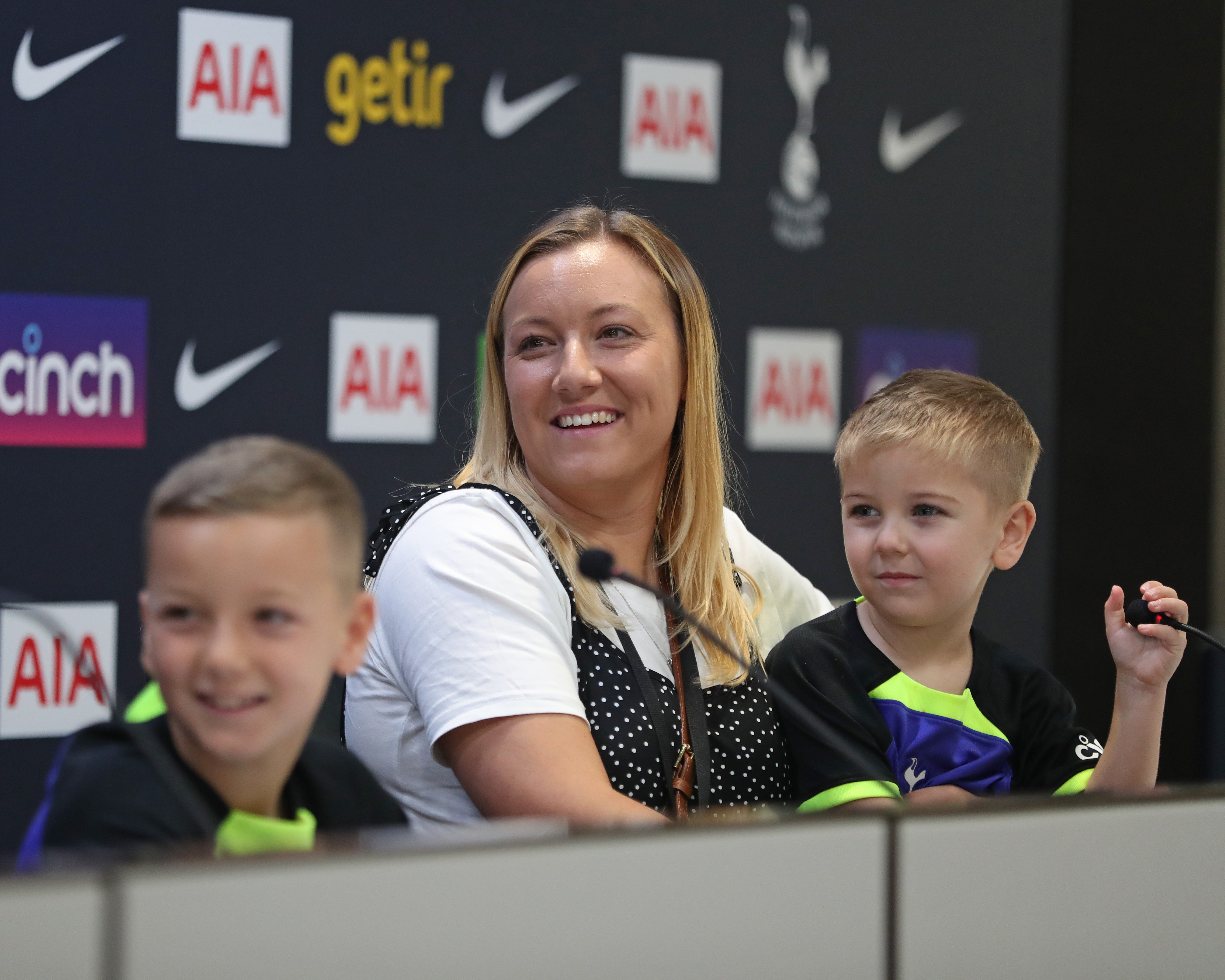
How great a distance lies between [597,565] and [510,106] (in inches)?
82.6

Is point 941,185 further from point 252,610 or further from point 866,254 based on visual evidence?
point 252,610

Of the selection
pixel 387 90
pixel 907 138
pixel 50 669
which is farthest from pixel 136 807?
pixel 907 138

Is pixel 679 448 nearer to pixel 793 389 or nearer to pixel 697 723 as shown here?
pixel 697 723

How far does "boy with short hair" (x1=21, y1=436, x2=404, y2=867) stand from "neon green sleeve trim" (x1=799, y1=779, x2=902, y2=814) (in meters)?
0.56

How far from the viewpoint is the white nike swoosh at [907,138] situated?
3.16m

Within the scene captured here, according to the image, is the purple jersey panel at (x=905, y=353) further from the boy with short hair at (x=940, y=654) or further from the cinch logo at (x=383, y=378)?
the boy with short hair at (x=940, y=654)

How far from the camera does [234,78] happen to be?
2621 millimetres

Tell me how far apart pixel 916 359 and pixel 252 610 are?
2.62m

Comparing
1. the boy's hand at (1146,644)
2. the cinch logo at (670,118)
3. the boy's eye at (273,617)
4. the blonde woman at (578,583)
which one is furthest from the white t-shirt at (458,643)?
the cinch logo at (670,118)

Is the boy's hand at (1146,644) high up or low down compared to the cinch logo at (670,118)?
down

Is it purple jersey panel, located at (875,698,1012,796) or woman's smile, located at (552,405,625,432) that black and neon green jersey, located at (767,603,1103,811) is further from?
woman's smile, located at (552,405,625,432)

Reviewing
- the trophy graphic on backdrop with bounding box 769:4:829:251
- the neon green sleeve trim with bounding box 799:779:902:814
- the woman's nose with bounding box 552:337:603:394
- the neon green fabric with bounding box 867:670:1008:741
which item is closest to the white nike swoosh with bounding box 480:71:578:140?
the trophy graphic on backdrop with bounding box 769:4:829:251

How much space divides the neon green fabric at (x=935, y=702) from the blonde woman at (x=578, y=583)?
0.14 meters

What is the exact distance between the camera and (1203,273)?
11.4 feet
